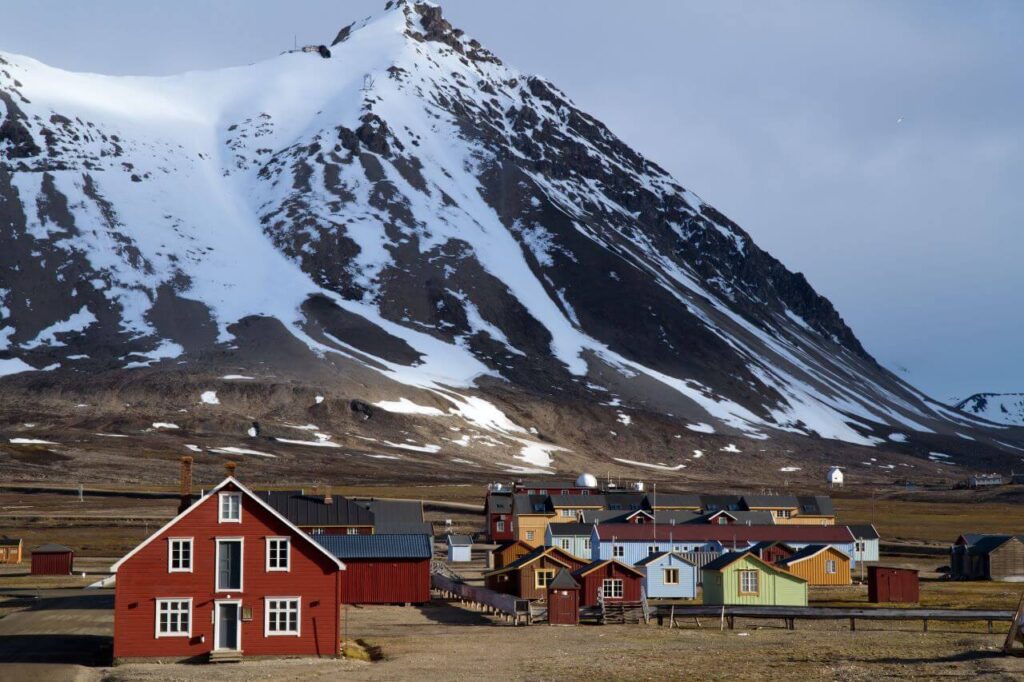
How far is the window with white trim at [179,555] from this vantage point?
46.8m

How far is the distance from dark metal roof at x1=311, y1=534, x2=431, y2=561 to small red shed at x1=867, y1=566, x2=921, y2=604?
76.7 ft

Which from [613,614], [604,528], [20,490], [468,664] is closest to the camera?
[468,664]

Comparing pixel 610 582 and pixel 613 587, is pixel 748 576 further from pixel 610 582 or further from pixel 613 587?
pixel 610 582

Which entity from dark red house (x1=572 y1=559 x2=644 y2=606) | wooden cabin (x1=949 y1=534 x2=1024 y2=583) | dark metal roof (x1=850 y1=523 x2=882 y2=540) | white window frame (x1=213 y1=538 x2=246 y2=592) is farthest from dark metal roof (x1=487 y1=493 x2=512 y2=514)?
white window frame (x1=213 y1=538 x2=246 y2=592)

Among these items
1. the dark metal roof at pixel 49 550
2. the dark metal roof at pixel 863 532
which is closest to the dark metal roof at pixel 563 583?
the dark metal roof at pixel 49 550

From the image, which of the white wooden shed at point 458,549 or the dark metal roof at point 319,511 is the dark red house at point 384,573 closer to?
the dark metal roof at point 319,511

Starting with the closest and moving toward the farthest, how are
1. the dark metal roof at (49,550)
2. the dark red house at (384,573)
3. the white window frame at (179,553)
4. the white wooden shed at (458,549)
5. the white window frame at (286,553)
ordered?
the white window frame at (179,553) → the white window frame at (286,553) → the dark red house at (384,573) → the dark metal roof at (49,550) → the white wooden shed at (458,549)

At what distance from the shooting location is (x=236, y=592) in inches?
1850

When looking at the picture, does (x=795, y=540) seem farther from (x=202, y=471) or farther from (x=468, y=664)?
(x=202, y=471)

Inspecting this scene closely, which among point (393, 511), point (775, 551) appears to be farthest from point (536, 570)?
point (393, 511)

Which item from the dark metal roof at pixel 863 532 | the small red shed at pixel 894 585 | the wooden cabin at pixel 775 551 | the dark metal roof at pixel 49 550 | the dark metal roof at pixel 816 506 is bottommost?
the small red shed at pixel 894 585

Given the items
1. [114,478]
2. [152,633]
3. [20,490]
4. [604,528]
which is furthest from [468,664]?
[114,478]

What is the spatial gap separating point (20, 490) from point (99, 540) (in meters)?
57.1

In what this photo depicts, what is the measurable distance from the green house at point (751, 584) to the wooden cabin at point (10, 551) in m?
58.0
